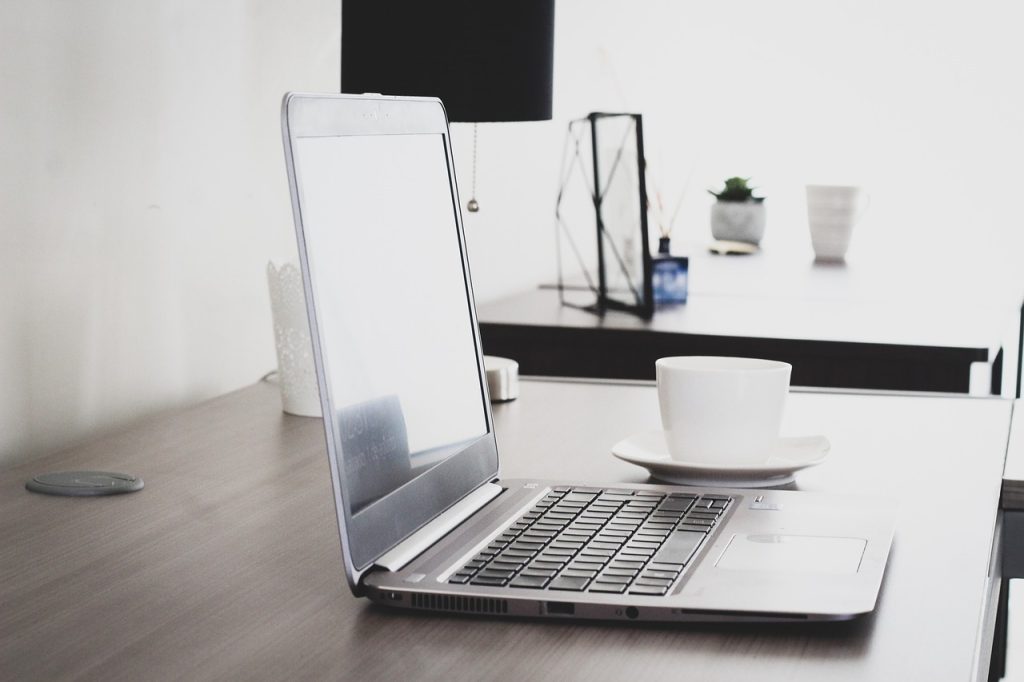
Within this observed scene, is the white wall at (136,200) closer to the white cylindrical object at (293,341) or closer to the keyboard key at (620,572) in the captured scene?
the white cylindrical object at (293,341)

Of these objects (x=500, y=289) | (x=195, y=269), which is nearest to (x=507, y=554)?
(x=195, y=269)

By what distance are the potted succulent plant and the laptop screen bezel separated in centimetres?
217

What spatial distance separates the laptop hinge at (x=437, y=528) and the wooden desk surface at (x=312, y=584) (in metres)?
0.03

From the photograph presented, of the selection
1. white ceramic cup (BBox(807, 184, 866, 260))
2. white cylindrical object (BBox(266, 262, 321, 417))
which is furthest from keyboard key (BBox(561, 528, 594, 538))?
white ceramic cup (BBox(807, 184, 866, 260))

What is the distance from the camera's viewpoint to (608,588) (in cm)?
68

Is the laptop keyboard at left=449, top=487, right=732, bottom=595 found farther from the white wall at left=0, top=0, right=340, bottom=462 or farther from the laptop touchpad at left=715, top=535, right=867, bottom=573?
the white wall at left=0, top=0, right=340, bottom=462

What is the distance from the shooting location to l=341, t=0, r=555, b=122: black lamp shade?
4.44ft

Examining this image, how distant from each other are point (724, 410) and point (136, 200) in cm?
70

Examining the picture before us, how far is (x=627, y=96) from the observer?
3512 mm

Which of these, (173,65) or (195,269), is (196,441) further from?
(173,65)

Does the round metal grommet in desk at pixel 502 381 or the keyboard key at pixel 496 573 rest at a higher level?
the keyboard key at pixel 496 573

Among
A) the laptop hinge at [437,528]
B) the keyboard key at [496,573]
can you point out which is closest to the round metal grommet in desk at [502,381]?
the laptop hinge at [437,528]

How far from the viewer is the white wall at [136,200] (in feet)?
3.82

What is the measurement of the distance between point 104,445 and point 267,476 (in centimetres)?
21
